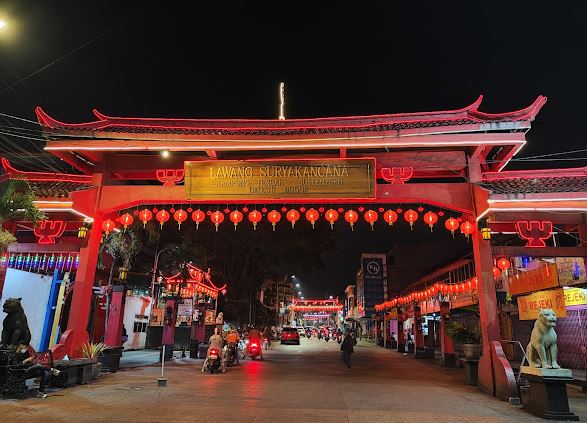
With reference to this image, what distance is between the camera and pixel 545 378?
26.0 feet

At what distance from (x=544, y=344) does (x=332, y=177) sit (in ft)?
21.3

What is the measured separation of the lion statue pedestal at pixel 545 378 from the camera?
775cm

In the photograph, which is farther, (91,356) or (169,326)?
(169,326)

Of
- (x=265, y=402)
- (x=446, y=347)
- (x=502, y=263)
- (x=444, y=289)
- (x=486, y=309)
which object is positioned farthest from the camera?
(x=444, y=289)

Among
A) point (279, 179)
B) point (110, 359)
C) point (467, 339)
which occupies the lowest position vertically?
point (110, 359)

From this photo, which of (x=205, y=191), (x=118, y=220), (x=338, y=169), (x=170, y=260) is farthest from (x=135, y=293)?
(x=338, y=169)

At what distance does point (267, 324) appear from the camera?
43.0 meters

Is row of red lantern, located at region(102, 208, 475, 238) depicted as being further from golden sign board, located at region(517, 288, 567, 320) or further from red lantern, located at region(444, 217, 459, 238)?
golden sign board, located at region(517, 288, 567, 320)

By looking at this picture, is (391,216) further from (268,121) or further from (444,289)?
(444,289)

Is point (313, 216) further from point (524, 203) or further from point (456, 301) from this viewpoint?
point (456, 301)

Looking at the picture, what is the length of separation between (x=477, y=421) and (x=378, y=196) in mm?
6076

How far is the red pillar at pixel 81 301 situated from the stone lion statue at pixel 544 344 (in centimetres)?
1152

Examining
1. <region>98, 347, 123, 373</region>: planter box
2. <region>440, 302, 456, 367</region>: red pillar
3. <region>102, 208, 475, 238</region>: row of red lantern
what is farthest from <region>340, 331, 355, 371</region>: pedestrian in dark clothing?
<region>98, 347, 123, 373</region>: planter box

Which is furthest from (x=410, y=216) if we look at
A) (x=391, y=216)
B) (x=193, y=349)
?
(x=193, y=349)
